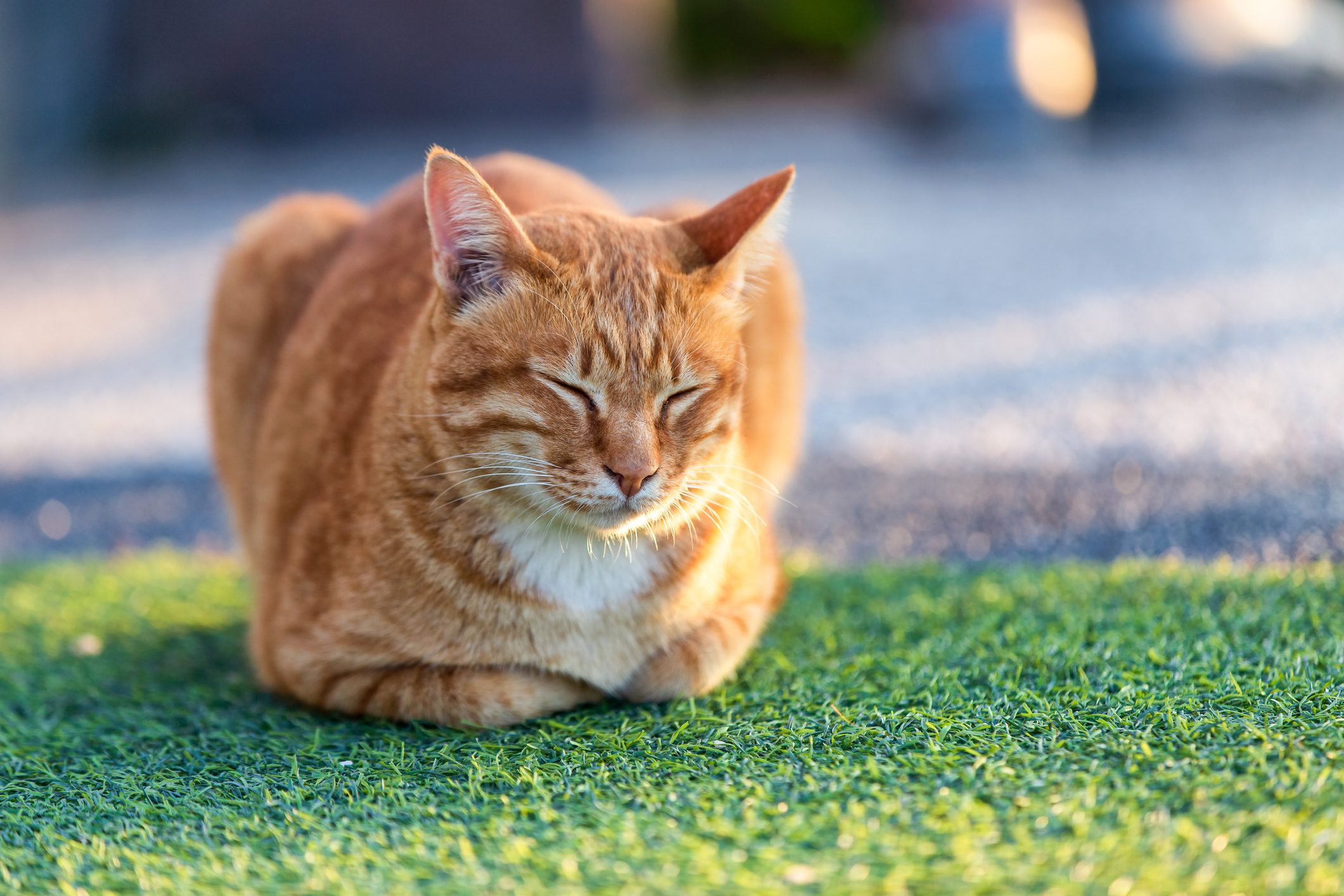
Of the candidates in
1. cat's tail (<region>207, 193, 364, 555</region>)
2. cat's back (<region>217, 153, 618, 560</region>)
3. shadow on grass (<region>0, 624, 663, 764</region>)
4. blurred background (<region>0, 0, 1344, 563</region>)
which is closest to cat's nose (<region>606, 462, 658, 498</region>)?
shadow on grass (<region>0, 624, 663, 764</region>)

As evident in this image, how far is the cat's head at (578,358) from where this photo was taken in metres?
2.21

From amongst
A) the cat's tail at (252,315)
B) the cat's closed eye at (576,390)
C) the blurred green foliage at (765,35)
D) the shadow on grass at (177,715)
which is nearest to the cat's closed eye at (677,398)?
the cat's closed eye at (576,390)

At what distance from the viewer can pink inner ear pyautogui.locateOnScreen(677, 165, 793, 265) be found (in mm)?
2373

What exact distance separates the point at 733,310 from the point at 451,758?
102 centimetres

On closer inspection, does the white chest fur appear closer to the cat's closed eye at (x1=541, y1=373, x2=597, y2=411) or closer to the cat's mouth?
the cat's mouth

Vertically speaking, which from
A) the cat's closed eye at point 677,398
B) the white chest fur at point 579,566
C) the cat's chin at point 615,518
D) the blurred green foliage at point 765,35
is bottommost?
the white chest fur at point 579,566

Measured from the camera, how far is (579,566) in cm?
240

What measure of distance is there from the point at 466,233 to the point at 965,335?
4164 millimetres

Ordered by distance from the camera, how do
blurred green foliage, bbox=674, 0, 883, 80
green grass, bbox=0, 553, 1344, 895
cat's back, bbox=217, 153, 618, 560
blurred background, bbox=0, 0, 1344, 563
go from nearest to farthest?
green grass, bbox=0, 553, 1344, 895 < cat's back, bbox=217, 153, 618, 560 < blurred background, bbox=0, 0, 1344, 563 < blurred green foliage, bbox=674, 0, 883, 80

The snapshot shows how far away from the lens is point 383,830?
207 centimetres

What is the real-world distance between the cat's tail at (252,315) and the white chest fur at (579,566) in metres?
1.17

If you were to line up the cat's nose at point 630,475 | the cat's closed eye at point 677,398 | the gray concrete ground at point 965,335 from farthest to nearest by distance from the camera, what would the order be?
the gray concrete ground at point 965,335
the cat's closed eye at point 677,398
the cat's nose at point 630,475

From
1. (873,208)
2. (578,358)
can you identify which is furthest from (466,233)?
(873,208)

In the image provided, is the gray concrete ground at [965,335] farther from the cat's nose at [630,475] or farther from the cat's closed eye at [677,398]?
the cat's nose at [630,475]
